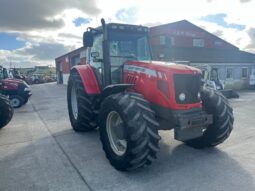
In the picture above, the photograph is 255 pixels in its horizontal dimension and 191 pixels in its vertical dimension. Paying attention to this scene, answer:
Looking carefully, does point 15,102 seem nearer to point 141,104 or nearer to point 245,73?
point 141,104

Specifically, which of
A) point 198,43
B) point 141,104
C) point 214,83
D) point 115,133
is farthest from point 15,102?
point 198,43

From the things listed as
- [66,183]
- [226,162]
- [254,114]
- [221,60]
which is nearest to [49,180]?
[66,183]

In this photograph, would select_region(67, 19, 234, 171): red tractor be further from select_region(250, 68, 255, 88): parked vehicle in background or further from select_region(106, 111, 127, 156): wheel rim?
select_region(250, 68, 255, 88): parked vehicle in background

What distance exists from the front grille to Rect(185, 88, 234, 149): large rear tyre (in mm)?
471

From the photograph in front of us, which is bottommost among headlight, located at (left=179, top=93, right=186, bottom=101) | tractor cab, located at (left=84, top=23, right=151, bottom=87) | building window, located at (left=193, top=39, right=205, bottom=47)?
headlight, located at (left=179, top=93, right=186, bottom=101)

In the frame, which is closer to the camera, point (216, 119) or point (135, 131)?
point (135, 131)

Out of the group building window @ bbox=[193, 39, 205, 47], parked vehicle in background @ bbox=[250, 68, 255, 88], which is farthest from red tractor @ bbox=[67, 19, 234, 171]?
building window @ bbox=[193, 39, 205, 47]

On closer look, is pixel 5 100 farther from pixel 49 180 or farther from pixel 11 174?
pixel 49 180

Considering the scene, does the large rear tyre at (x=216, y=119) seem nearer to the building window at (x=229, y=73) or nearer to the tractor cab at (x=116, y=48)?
the tractor cab at (x=116, y=48)

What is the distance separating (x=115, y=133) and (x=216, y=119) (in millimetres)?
1850

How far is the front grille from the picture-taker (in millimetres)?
3767

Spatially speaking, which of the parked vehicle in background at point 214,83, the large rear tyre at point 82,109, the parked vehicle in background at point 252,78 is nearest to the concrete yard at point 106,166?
the large rear tyre at point 82,109

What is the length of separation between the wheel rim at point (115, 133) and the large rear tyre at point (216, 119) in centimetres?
163

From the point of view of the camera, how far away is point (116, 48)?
5074 mm
